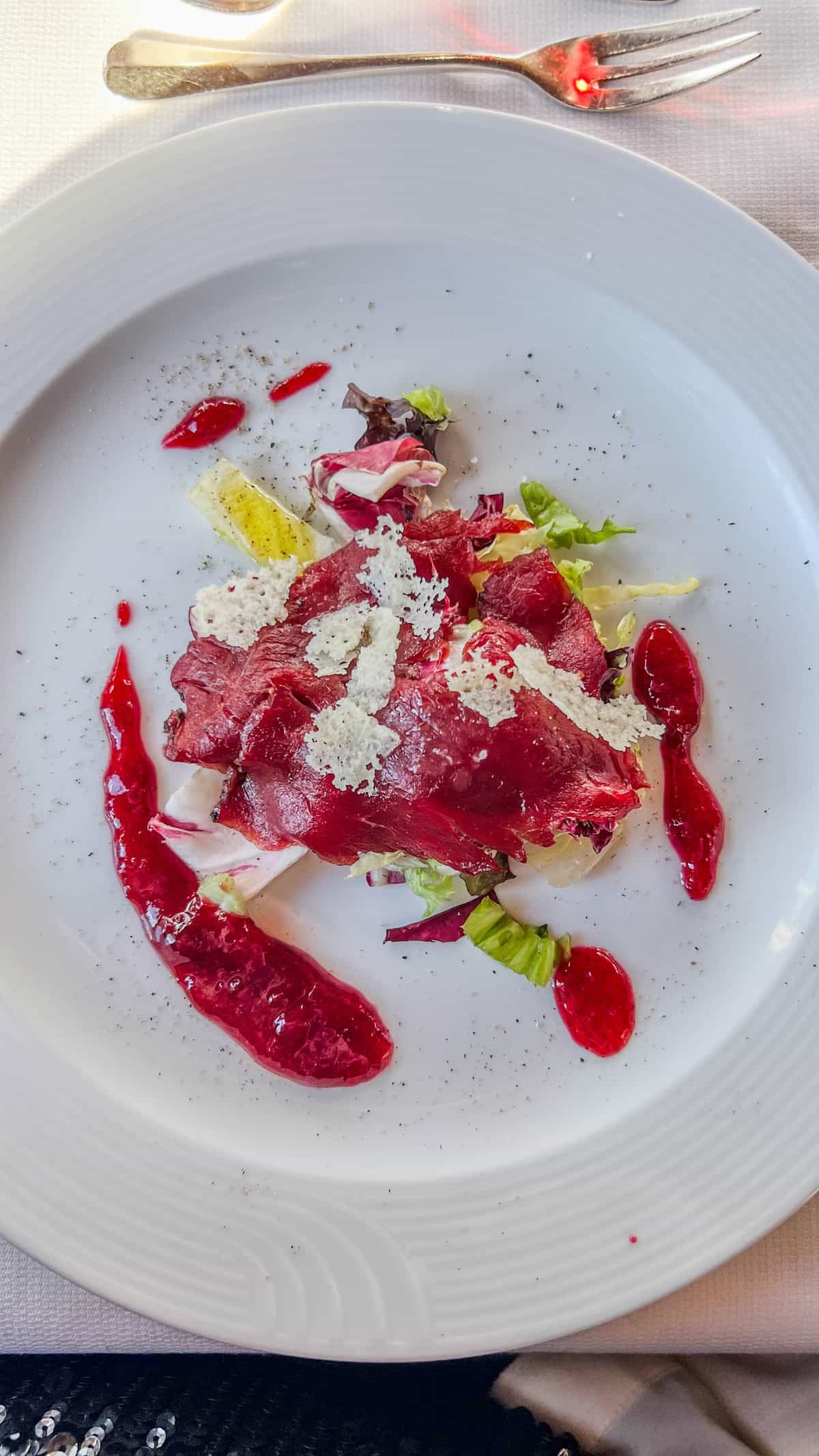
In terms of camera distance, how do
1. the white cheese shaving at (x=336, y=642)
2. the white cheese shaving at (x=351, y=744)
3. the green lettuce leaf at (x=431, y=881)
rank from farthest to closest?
the green lettuce leaf at (x=431, y=881) < the white cheese shaving at (x=336, y=642) < the white cheese shaving at (x=351, y=744)

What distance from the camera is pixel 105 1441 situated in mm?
2672

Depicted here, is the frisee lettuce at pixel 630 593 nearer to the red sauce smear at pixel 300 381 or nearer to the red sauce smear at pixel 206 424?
the red sauce smear at pixel 300 381

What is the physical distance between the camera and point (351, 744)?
7.50 ft

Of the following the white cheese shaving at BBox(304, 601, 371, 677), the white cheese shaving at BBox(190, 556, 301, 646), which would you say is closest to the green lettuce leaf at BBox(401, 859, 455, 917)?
the white cheese shaving at BBox(304, 601, 371, 677)

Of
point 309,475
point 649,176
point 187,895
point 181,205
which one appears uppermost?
point 649,176

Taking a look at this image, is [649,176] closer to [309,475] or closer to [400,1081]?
[309,475]

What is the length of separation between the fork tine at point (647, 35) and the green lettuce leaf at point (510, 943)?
7.26 feet

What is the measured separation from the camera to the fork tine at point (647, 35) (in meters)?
2.65

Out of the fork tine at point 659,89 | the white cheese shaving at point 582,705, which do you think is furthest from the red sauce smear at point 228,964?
the fork tine at point 659,89

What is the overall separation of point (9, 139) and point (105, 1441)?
3.46 meters

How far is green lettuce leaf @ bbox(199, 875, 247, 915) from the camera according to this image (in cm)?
261

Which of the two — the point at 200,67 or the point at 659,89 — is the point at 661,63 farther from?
the point at 200,67

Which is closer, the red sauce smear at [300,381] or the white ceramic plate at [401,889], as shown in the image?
the white ceramic plate at [401,889]

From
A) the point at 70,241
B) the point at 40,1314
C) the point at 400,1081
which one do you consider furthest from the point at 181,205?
the point at 40,1314
